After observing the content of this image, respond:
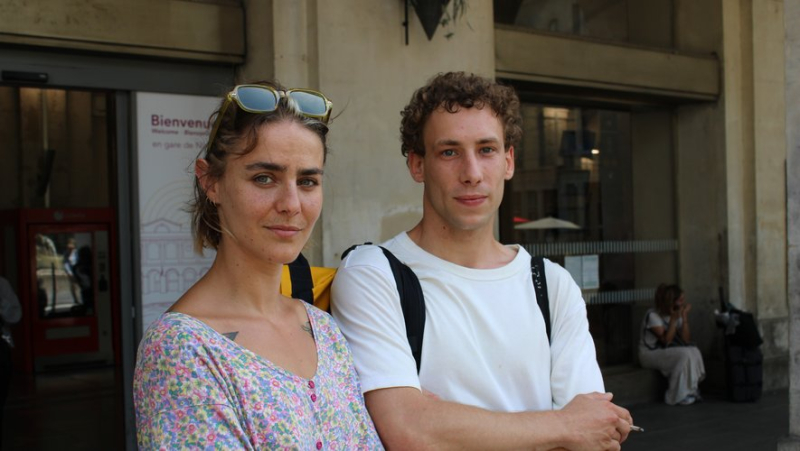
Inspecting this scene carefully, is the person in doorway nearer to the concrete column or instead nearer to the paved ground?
the paved ground

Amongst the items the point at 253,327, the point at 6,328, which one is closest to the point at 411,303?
the point at 253,327

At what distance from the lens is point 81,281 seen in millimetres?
14289

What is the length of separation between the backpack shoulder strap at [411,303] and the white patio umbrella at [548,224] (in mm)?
6468

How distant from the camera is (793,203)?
5.36m

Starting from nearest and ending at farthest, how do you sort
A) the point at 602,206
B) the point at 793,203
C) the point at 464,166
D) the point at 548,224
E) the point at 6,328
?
the point at 464,166 < the point at 793,203 < the point at 6,328 < the point at 548,224 < the point at 602,206

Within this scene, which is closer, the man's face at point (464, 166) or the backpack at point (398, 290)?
the backpack at point (398, 290)

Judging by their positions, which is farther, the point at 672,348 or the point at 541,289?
the point at 672,348

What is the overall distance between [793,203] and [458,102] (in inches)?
148

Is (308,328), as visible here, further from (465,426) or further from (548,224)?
(548,224)

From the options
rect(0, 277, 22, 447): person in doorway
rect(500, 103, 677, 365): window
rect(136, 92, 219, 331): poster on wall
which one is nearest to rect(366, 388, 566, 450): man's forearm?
rect(136, 92, 219, 331): poster on wall

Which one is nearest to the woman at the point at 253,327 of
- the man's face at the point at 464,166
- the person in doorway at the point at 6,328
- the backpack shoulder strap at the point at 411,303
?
the backpack shoulder strap at the point at 411,303

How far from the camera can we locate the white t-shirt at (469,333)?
87.0 inches

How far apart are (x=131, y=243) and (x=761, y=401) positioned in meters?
6.99

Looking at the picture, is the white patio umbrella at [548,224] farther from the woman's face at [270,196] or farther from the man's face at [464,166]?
the woman's face at [270,196]
